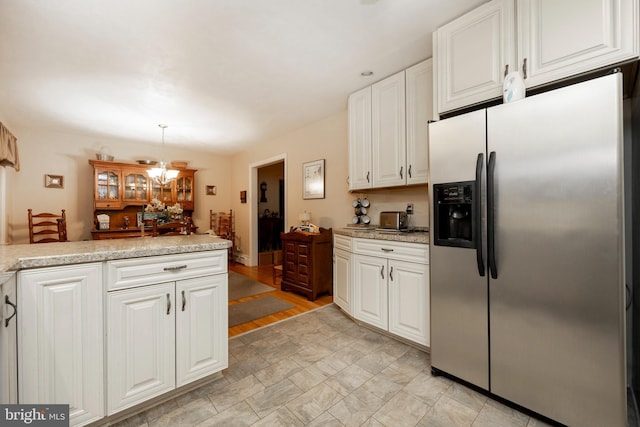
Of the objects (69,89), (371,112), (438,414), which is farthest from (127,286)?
(69,89)

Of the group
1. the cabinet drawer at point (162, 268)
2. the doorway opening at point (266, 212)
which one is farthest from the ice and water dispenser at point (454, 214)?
the doorway opening at point (266, 212)

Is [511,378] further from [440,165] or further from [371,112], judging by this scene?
[371,112]

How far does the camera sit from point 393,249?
2.29m

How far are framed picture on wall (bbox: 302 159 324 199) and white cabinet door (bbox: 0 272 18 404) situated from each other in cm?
319

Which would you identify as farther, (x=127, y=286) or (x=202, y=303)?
(x=202, y=303)

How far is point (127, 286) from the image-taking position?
1.44 meters

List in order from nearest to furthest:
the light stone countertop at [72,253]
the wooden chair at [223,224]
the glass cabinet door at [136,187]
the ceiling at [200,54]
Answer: the light stone countertop at [72,253] → the ceiling at [200,54] → the glass cabinet door at [136,187] → the wooden chair at [223,224]

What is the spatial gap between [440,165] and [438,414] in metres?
1.49

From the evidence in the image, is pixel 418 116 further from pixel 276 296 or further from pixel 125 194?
pixel 125 194

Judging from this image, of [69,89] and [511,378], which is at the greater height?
[69,89]

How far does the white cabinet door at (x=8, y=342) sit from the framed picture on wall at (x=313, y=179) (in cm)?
319

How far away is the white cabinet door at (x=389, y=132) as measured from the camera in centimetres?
262

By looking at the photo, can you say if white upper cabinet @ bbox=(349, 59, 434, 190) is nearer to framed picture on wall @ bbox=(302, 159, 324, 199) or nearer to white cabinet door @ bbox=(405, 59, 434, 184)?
white cabinet door @ bbox=(405, 59, 434, 184)

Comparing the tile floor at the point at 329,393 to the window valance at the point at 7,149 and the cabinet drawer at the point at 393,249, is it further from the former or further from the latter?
the window valance at the point at 7,149
